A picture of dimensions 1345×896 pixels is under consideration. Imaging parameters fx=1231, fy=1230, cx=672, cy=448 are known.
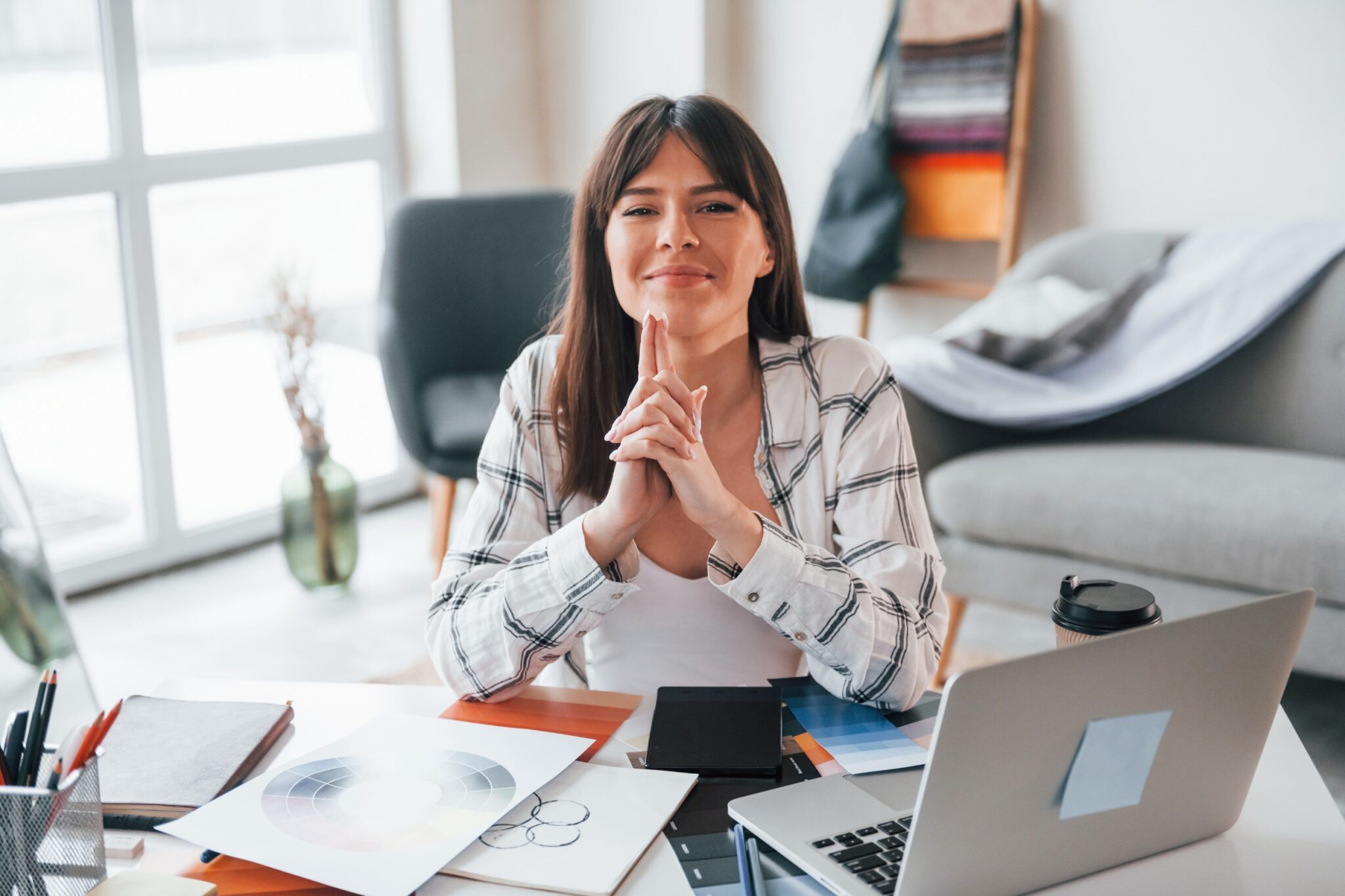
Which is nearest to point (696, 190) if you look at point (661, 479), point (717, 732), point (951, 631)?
point (661, 479)

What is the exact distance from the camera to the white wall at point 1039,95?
269 centimetres

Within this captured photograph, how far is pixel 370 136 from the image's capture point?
3494 millimetres

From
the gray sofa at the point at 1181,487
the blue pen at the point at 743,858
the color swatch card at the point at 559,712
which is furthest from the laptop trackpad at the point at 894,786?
the gray sofa at the point at 1181,487

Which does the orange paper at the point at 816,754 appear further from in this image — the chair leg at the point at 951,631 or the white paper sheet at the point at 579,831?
the chair leg at the point at 951,631

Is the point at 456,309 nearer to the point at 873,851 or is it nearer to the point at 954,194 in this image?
the point at 954,194

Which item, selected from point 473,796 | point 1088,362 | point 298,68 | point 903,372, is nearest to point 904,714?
point 473,796

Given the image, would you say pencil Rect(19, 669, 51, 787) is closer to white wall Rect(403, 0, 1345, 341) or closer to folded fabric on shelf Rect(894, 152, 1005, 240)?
white wall Rect(403, 0, 1345, 341)

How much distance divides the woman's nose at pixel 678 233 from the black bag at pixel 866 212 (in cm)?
189

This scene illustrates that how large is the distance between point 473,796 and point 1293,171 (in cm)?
250

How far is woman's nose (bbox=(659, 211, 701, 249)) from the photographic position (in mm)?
1252

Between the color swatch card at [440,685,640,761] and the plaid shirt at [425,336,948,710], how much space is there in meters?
0.02

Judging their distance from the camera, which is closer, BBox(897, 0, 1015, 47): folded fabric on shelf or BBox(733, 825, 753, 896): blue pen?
BBox(733, 825, 753, 896): blue pen

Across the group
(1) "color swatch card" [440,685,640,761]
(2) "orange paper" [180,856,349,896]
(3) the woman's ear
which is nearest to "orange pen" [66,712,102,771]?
(2) "orange paper" [180,856,349,896]

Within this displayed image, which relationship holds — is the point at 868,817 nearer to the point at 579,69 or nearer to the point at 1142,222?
the point at 1142,222
